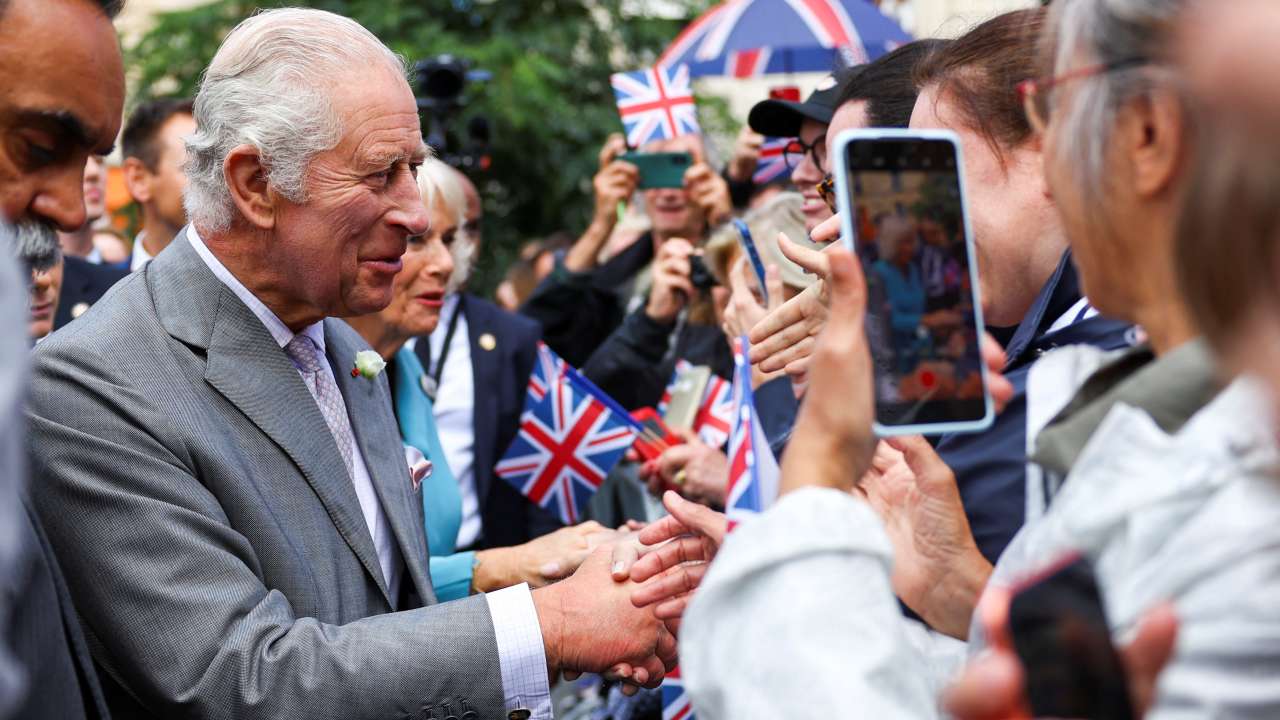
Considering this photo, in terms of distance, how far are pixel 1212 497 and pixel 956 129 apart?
146 cm

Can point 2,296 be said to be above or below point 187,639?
above

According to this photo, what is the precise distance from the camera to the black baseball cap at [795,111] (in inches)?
148

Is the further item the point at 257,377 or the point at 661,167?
the point at 661,167

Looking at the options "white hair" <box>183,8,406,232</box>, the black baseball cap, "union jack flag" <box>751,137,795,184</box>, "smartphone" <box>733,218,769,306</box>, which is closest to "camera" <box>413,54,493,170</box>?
"union jack flag" <box>751,137,795,184</box>

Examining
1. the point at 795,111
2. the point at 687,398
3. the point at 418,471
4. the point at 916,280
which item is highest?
the point at 795,111

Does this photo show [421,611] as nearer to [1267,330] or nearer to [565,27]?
[1267,330]

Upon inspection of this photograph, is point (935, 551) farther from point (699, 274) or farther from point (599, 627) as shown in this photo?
point (699, 274)

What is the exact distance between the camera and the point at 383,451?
115 inches

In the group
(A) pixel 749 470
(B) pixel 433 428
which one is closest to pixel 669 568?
(A) pixel 749 470

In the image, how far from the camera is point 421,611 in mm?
2455

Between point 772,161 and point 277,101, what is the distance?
324cm

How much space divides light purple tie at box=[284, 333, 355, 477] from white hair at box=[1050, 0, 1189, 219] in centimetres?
182

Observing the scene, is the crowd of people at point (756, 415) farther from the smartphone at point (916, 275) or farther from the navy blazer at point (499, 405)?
the navy blazer at point (499, 405)

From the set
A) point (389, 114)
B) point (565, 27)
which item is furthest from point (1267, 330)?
point (565, 27)
